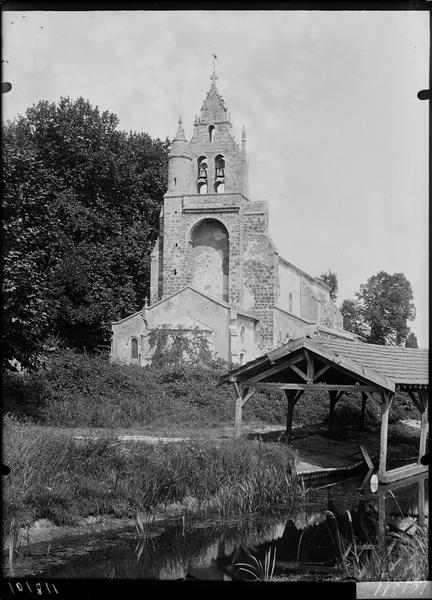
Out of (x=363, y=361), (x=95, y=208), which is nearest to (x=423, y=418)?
(x=363, y=361)

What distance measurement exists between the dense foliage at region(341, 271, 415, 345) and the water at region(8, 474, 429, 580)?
36191 millimetres

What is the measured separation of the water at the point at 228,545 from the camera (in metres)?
9.55

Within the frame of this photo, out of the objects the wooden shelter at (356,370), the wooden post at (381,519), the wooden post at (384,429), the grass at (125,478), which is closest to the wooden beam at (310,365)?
the wooden shelter at (356,370)

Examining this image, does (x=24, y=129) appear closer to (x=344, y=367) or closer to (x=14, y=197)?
(x=14, y=197)

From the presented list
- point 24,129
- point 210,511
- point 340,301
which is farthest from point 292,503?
point 340,301

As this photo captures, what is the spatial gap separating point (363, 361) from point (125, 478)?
6985mm

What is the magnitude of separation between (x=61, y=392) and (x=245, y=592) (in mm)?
22316

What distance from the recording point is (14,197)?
55.5 ft

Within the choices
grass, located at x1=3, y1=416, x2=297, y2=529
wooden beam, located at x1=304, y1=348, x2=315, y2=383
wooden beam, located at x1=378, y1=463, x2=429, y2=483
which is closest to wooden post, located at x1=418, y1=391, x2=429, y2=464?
wooden beam, located at x1=378, y1=463, x2=429, y2=483

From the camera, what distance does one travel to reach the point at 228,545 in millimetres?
10992

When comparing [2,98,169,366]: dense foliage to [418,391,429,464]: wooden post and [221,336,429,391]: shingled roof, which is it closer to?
[221,336,429,391]: shingled roof

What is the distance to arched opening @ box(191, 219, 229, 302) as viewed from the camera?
43.5 metres

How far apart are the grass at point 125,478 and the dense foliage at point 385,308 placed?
35.9 m

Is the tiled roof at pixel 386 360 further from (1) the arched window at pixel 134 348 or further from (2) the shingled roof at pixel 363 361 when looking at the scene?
(1) the arched window at pixel 134 348
